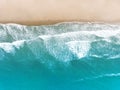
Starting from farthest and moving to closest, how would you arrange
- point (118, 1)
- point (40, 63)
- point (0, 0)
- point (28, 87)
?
point (118, 1), point (0, 0), point (40, 63), point (28, 87)

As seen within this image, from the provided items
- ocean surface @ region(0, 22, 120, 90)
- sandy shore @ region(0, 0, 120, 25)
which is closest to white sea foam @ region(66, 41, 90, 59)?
ocean surface @ region(0, 22, 120, 90)

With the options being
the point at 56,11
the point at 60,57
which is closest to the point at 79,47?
the point at 60,57

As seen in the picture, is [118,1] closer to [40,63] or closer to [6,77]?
[40,63]

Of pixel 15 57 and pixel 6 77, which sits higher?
pixel 15 57

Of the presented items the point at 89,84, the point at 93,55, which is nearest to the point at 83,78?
the point at 89,84

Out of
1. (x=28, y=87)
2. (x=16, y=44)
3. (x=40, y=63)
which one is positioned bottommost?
(x=28, y=87)

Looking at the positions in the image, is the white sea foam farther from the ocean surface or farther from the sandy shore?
the sandy shore

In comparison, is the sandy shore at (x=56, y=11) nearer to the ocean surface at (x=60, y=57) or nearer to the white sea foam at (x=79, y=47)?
the ocean surface at (x=60, y=57)
